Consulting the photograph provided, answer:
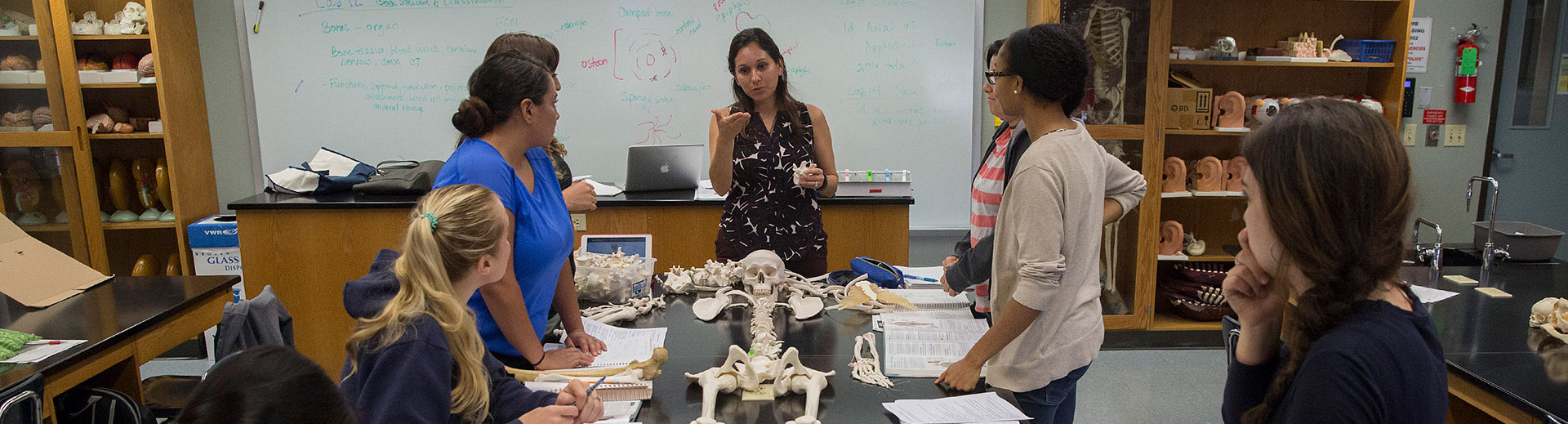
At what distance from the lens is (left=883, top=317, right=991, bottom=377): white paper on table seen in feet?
5.49

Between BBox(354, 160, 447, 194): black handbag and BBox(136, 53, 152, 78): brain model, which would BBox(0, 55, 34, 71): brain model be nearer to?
BBox(136, 53, 152, 78): brain model

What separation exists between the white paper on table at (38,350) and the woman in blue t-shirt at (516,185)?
1155 mm

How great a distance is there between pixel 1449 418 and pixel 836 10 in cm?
312

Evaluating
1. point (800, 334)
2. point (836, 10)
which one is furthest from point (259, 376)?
point (836, 10)

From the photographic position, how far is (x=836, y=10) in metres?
4.36

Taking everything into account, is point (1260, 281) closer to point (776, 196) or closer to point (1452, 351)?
point (1452, 351)

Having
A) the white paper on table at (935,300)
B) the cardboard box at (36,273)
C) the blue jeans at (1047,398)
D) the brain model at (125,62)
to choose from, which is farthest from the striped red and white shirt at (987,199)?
the brain model at (125,62)

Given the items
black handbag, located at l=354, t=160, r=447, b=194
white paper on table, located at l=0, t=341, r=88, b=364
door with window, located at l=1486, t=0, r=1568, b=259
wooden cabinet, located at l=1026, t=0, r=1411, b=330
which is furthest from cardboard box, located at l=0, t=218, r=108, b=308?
door with window, located at l=1486, t=0, r=1568, b=259

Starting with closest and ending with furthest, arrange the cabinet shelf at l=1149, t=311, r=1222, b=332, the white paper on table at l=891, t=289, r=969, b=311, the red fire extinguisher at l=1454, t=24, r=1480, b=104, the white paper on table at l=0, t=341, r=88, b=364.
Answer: the white paper on table at l=0, t=341, r=88, b=364 → the white paper on table at l=891, t=289, r=969, b=311 → the cabinet shelf at l=1149, t=311, r=1222, b=332 → the red fire extinguisher at l=1454, t=24, r=1480, b=104

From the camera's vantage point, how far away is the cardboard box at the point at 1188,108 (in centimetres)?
370

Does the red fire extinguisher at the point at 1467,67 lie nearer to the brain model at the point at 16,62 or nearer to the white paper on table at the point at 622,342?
the white paper on table at the point at 622,342

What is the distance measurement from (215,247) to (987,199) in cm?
381

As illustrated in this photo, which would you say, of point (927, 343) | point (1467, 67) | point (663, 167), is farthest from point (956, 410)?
point (1467, 67)

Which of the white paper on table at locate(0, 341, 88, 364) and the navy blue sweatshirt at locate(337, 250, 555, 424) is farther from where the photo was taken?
the white paper on table at locate(0, 341, 88, 364)
